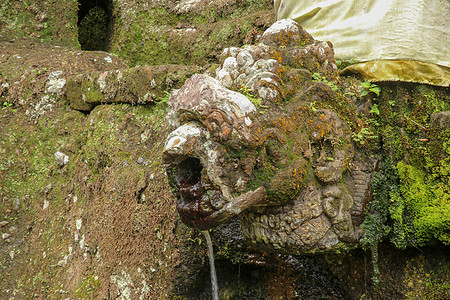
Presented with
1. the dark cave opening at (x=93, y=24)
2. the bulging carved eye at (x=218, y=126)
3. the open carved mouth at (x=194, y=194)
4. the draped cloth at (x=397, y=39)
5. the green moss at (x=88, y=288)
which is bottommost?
the green moss at (x=88, y=288)

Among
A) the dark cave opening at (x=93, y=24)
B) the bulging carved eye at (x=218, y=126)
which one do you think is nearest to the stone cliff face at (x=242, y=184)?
the bulging carved eye at (x=218, y=126)

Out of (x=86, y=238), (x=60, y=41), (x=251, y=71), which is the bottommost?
(x=86, y=238)

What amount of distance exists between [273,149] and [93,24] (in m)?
5.48

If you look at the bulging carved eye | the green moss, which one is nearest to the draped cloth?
the bulging carved eye

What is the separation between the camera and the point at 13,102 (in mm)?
4352

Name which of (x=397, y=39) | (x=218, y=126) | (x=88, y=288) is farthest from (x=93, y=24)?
(x=218, y=126)

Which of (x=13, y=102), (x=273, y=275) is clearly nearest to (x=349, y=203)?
(x=273, y=275)

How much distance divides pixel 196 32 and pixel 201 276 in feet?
9.28

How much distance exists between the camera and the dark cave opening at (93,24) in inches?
249

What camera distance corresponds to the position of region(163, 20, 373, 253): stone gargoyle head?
2062 mm

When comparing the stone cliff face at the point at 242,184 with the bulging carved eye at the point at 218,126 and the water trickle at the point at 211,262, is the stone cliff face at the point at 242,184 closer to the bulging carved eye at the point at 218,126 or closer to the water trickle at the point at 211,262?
the bulging carved eye at the point at 218,126

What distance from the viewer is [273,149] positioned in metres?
2.19

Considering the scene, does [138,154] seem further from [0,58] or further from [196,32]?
[0,58]

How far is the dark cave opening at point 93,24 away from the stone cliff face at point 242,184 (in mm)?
2737
